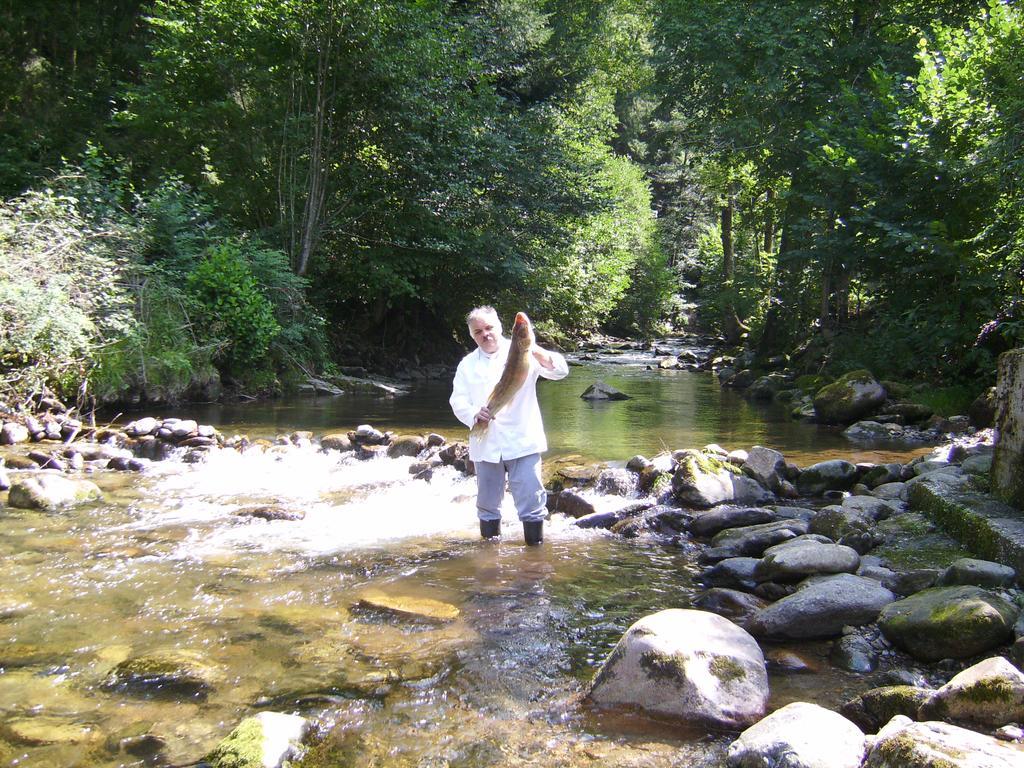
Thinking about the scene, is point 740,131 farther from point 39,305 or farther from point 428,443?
point 39,305

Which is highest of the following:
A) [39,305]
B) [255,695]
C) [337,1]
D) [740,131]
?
[337,1]

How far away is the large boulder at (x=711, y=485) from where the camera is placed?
24.8 feet

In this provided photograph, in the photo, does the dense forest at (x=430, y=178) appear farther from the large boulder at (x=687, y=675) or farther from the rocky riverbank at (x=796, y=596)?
the large boulder at (x=687, y=675)

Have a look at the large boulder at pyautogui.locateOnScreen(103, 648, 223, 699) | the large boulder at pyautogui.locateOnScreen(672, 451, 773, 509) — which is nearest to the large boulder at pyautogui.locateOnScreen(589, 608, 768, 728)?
the large boulder at pyautogui.locateOnScreen(103, 648, 223, 699)

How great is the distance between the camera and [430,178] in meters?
18.1

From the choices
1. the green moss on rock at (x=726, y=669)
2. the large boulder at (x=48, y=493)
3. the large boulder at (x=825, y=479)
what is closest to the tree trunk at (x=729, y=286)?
the large boulder at (x=825, y=479)

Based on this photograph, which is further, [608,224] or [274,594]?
[608,224]

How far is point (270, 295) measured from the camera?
53.4 ft

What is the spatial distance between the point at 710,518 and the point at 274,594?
3546mm

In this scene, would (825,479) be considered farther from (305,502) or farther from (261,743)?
(261,743)

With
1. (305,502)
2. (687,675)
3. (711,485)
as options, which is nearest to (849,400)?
(711,485)

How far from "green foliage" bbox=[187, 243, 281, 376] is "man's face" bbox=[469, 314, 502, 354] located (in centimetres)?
943

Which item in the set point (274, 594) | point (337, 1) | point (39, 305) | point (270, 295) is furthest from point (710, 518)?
point (337, 1)

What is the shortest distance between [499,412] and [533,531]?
1.05 meters
